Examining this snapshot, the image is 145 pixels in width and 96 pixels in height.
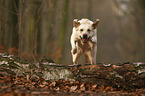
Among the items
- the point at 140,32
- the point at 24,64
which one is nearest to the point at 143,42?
the point at 140,32

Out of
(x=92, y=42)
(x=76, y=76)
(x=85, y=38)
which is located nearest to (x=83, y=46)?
(x=92, y=42)

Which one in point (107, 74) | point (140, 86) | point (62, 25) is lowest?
point (140, 86)

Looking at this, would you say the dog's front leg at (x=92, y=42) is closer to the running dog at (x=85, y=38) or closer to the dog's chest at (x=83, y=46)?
the running dog at (x=85, y=38)

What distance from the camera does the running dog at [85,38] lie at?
6.01 m

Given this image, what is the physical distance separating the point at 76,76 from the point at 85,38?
1.44 meters

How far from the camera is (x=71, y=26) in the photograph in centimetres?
2433

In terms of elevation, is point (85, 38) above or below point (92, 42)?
above

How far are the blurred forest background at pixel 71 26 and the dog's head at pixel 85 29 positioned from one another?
3201 millimetres

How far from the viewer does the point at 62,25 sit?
1588cm

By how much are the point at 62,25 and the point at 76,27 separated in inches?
385

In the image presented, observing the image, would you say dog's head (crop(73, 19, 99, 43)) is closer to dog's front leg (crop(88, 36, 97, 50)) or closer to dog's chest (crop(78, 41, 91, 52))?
dog's front leg (crop(88, 36, 97, 50))

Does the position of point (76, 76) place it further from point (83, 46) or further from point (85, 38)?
point (83, 46)

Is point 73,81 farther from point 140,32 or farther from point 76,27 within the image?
point 140,32

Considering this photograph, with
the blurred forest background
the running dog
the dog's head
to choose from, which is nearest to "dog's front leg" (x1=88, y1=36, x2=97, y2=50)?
the running dog
